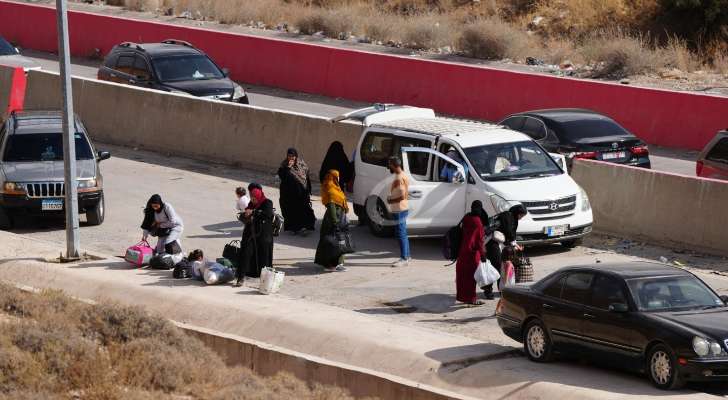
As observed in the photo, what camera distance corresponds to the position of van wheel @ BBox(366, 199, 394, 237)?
812 inches

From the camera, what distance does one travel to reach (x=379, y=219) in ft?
68.0

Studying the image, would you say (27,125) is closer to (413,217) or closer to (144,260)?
(144,260)

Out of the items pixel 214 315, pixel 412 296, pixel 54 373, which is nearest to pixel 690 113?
pixel 412 296

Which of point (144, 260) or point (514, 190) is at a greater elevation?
point (514, 190)

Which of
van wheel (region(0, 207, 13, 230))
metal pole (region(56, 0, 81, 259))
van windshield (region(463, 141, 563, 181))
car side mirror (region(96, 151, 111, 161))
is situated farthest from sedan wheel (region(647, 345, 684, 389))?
van wheel (region(0, 207, 13, 230))

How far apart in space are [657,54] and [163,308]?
880 inches

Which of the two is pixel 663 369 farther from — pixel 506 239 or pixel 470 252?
pixel 506 239

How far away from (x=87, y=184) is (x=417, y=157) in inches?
220

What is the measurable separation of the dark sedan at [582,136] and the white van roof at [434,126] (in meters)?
1.95

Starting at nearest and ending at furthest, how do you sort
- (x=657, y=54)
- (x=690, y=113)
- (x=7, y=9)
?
(x=690, y=113), (x=657, y=54), (x=7, y=9)

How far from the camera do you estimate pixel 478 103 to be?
32.1 metres

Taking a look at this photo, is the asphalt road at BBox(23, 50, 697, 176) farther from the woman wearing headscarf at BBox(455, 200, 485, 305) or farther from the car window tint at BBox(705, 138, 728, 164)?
the woman wearing headscarf at BBox(455, 200, 485, 305)

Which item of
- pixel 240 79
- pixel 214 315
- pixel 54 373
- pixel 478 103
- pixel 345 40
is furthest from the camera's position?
pixel 345 40

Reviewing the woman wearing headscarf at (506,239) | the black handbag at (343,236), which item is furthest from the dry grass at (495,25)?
the woman wearing headscarf at (506,239)
